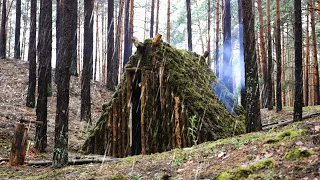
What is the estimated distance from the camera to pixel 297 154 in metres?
4.20

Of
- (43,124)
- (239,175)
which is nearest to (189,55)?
(43,124)

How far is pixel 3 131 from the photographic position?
10445 millimetres

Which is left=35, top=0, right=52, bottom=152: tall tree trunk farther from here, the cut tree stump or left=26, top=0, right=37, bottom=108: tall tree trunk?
left=26, top=0, right=37, bottom=108: tall tree trunk

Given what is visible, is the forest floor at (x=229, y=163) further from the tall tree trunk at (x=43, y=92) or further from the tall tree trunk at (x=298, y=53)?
the tall tree trunk at (x=298, y=53)

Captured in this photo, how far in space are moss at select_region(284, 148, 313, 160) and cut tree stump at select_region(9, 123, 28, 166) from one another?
595 cm

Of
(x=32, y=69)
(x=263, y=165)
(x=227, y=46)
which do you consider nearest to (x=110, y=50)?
(x=32, y=69)

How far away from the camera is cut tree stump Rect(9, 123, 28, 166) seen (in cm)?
764

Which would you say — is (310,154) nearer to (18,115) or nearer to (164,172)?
Result: (164,172)

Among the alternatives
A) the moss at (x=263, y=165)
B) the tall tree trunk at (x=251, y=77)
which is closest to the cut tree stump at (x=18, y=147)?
the tall tree trunk at (x=251, y=77)

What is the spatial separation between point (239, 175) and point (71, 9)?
16.0 feet

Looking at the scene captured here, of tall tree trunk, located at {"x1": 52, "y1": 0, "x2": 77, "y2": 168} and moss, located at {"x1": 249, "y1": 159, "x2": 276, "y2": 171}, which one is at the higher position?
tall tree trunk, located at {"x1": 52, "y1": 0, "x2": 77, "y2": 168}

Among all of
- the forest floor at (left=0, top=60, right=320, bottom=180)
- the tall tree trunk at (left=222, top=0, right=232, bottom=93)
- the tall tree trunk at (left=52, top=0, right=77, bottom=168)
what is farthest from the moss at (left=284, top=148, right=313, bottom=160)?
the tall tree trunk at (left=222, top=0, right=232, bottom=93)

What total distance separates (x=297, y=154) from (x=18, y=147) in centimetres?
615

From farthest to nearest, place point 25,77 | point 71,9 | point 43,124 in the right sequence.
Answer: point 25,77 < point 43,124 < point 71,9
